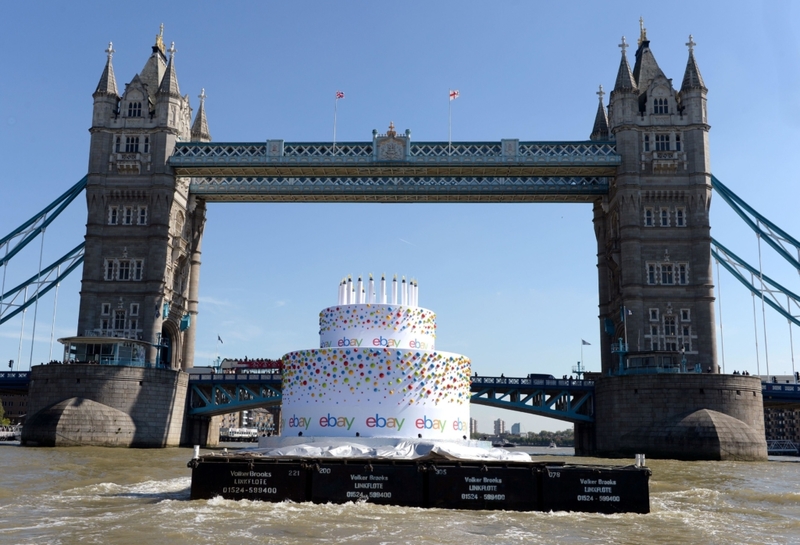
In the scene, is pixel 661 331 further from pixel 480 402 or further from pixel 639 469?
pixel 639 469

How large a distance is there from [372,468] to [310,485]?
191 cm

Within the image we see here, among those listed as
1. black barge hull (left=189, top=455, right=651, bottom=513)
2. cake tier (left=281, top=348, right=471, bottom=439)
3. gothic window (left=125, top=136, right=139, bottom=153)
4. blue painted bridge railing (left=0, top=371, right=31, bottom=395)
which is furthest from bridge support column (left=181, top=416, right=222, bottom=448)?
black barge hull (left=189, top=455, right=651, bottom=513)

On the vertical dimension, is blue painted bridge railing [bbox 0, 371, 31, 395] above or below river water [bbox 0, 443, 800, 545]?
above

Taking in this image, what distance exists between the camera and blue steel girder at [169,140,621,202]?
73375 millimetres

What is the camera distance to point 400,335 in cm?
3186

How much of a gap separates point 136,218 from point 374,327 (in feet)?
161

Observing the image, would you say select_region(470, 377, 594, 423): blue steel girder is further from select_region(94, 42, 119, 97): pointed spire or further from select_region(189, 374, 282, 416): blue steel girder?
select_region(94, 42, 119, 97): pointed spire

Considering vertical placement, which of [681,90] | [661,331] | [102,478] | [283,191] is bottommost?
[102,478]

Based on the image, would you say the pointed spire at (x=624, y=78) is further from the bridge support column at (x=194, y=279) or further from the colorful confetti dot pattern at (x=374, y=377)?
the colorful confetti dot pattern at (x=374, y=377)

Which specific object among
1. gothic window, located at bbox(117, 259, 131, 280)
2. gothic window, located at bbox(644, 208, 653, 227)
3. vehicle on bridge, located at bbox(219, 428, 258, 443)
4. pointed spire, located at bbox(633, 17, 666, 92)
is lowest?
vehicle on bridge, located at bbox(219, 428, 258, 443)

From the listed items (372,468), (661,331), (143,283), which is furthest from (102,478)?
(661,331)

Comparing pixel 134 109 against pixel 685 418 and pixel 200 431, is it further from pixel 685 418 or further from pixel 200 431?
pixel 685 418

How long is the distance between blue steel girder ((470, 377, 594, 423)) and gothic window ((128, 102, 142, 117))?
40055mm

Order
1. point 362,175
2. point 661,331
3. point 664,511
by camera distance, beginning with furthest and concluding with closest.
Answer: point 362,175 < point 661,331 < point 664,511
